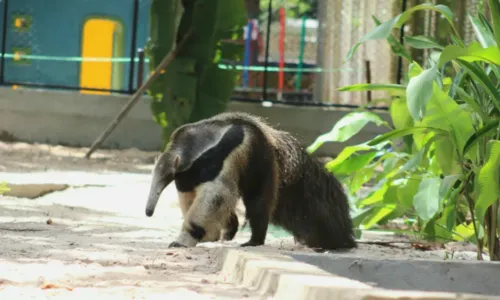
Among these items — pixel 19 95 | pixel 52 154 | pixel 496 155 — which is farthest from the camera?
pixel 19 95

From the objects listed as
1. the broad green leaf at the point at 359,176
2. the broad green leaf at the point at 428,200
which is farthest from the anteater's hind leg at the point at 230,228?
the broad green leaf at the point at 428,200

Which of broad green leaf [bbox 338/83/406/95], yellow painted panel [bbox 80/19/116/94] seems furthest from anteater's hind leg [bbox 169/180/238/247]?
yellow painted panel [bbox 80/19/116/94]

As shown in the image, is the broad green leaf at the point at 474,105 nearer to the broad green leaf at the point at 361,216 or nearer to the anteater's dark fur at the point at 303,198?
the anteater's dark fur at the point at 303,198

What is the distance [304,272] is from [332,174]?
2.70 metres

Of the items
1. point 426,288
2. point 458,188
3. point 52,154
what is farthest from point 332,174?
point 52,154

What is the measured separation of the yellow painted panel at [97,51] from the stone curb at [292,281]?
42.2 feet

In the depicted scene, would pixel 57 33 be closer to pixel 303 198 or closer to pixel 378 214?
pixel 378 214

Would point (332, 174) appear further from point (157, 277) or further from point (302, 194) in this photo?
point (157, 277)

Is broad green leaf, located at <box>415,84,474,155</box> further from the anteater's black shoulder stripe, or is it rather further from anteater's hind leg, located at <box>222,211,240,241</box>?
anteater's hind leg, located at <box>222,211,240,241</box>

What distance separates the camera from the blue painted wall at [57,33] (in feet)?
46.7

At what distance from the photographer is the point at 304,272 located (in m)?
3.38

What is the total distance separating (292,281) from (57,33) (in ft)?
43.8

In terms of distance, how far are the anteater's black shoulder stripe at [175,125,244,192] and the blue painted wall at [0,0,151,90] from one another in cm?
868

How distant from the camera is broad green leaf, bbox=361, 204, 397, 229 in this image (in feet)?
20.8
